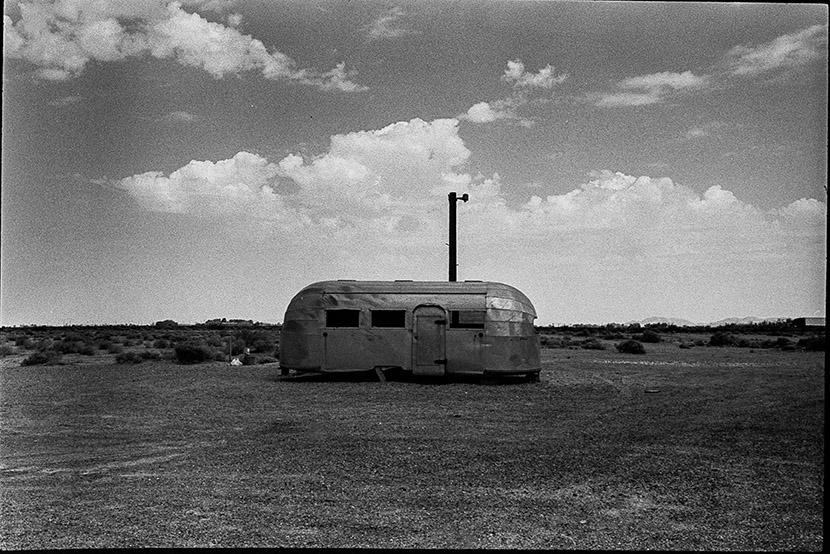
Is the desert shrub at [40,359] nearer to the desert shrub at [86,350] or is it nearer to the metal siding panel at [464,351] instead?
the desert shrub at [86,350]

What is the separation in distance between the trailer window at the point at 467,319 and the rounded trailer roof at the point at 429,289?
Result: 42 centimetres

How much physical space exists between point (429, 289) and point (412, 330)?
→ 127cm

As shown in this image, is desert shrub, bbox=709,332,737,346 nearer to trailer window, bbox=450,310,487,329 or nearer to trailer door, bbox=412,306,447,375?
trailer window, bbox=450,310,487,329

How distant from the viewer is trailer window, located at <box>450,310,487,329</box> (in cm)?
2045

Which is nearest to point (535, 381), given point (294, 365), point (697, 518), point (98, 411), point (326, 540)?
point (294, 365)

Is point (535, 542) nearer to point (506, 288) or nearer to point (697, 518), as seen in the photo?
point (697, 518)

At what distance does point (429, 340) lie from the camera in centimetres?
2025

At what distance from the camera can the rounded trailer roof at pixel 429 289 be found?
20625 mm

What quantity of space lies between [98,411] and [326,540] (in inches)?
378

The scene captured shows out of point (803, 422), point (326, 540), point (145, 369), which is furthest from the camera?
point (145, 369)

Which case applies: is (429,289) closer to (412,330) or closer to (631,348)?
(412,330)

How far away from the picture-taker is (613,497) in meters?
8.34

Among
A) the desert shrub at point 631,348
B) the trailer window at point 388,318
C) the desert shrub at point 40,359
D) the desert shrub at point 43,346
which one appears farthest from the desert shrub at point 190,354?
the desert shrub at point 631,348

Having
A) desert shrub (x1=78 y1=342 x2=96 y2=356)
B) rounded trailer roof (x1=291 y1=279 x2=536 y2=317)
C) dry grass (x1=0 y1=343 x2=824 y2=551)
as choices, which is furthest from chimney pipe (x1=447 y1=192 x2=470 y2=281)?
desert shrub (x1=78 y1=342 x2=96 y2=356)
